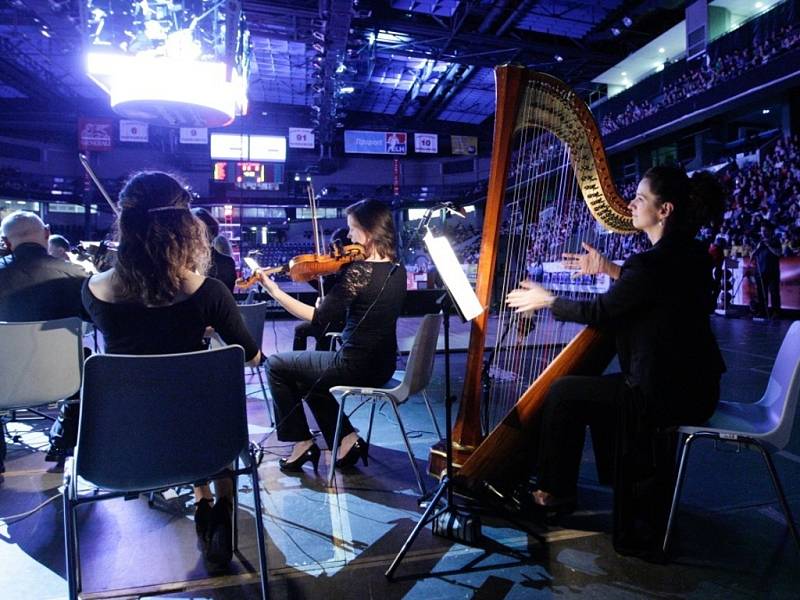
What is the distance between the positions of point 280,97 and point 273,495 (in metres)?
19.4

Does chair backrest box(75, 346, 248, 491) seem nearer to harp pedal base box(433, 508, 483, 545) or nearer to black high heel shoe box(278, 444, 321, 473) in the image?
harp pedal base box(433, 508, 483, 545)

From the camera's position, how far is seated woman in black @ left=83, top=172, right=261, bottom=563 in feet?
5.40

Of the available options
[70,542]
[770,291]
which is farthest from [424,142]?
[70,542]

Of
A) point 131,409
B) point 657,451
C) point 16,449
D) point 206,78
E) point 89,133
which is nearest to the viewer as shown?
point 131,409

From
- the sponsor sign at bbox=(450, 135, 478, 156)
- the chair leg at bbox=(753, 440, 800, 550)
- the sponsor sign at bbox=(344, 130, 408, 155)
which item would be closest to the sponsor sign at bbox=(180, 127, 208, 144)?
the sponsor sign at bbox=(344, 130, 408, 155)

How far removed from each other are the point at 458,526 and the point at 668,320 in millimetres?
1092

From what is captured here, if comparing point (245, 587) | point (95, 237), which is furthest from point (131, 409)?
point (95, 237)

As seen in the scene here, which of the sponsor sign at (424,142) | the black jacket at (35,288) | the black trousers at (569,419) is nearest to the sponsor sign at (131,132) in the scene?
the sponsor sign at (424,142)

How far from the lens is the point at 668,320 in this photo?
183cm

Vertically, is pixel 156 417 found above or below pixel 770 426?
above

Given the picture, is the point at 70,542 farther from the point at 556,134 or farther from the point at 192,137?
the point at 192,137

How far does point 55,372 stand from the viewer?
2.51m

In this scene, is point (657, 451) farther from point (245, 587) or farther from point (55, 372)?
point (55, 372)

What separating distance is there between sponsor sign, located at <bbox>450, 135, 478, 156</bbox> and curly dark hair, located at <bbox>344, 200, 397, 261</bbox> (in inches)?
696
